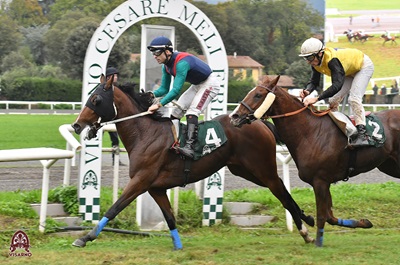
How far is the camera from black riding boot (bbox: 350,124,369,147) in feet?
24.5

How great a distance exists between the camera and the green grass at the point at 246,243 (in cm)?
660

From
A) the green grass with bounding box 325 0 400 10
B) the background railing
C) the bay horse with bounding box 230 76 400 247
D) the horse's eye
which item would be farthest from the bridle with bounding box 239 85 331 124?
the green grass with bounding box 325 0 400 10

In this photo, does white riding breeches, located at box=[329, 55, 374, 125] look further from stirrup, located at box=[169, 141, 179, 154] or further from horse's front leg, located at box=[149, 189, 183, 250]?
horse's front leg, located at box=[149, 189, 183, 250]

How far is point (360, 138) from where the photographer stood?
24.6 ft

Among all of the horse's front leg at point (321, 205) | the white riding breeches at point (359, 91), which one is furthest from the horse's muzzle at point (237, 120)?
the white riding breeches at point (359, 91)

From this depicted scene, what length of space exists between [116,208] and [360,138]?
2438mm

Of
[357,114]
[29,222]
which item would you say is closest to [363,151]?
[357,114]

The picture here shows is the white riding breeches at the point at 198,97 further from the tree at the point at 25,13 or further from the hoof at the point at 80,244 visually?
the tree at the point at 25,13

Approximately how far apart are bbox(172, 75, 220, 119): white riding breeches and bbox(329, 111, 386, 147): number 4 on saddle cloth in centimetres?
122

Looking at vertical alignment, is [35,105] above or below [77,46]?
below

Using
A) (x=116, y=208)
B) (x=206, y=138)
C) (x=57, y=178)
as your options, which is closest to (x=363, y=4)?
(x=57, y=178)

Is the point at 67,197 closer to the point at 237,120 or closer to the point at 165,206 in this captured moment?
the point at 165,206

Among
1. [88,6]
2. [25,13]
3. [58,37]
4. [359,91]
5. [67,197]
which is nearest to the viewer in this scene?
[359,91]

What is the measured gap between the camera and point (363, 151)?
764cm
